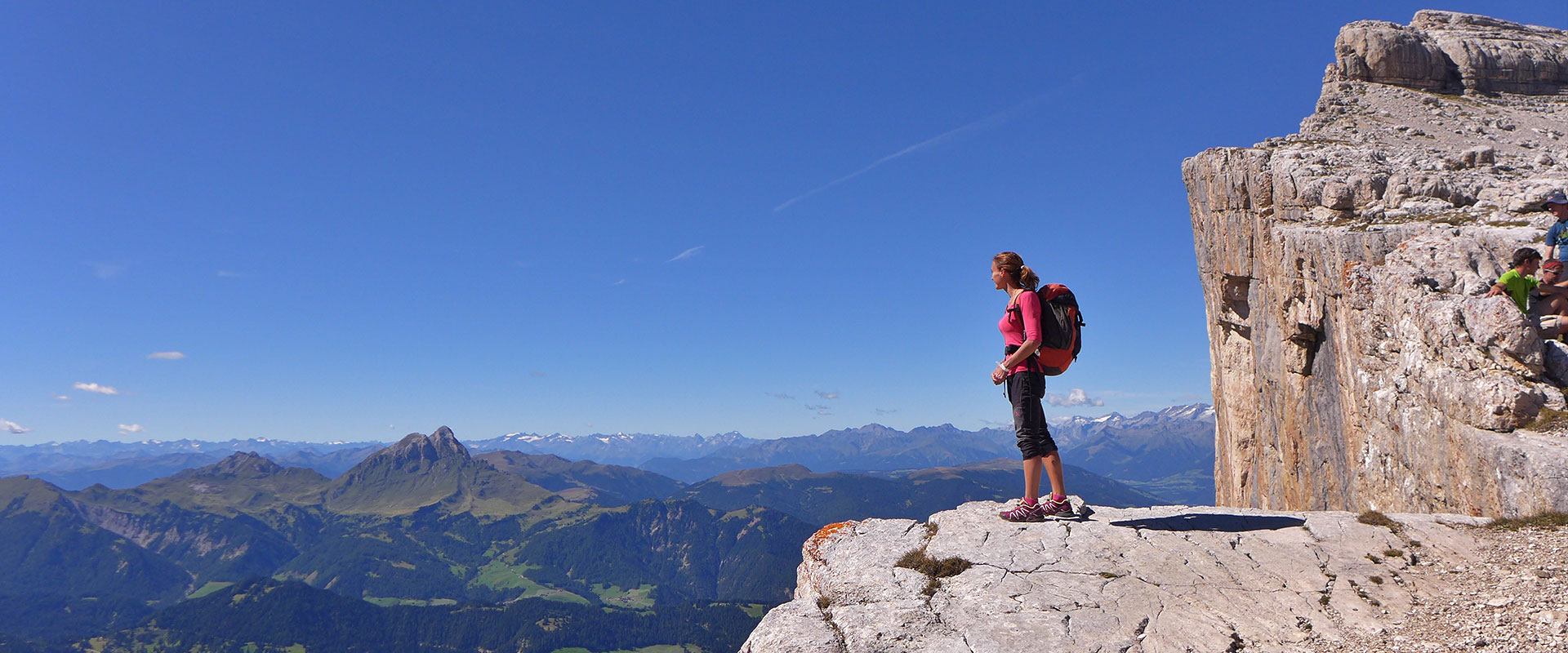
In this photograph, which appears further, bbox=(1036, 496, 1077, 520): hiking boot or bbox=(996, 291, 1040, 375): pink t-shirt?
bbox=(1036, 496, 1077, 520): hiking boot

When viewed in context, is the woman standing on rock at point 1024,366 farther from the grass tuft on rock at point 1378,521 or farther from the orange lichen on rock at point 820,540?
the grass tuft on rock at point 1378,521

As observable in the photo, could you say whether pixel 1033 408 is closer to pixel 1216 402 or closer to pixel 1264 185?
pixel 1264 185

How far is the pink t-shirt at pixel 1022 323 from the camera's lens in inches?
445

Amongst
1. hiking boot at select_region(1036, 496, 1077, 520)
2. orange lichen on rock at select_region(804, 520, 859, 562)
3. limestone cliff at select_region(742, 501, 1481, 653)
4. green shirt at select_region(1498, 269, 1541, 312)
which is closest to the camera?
limestone cliff at select_region(742, 501, 1481, 653)

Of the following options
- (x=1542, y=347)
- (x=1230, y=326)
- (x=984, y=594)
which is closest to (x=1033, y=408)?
(x=984, y=594)

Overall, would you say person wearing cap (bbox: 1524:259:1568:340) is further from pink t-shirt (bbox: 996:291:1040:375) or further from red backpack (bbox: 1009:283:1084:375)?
pink t-shirt (bbox: 996:291:1040:375)

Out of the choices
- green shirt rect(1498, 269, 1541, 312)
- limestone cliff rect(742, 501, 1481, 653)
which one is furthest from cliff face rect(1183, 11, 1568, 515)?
limestone cliff rect(742, 501, 1481, 653)

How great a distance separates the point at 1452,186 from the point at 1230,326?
1215cm

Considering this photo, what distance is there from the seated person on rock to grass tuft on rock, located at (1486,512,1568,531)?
8296mm

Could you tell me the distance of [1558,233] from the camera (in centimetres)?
Answer: 1784

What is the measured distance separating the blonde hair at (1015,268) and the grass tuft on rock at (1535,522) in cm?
810

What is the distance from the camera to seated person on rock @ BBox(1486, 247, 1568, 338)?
56.4 feet

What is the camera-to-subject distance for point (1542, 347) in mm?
16094

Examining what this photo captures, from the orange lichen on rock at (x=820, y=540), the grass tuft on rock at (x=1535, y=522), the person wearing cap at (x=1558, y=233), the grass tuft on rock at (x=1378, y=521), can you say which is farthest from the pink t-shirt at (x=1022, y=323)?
the person wearing cap at (x=1558, y=233)
